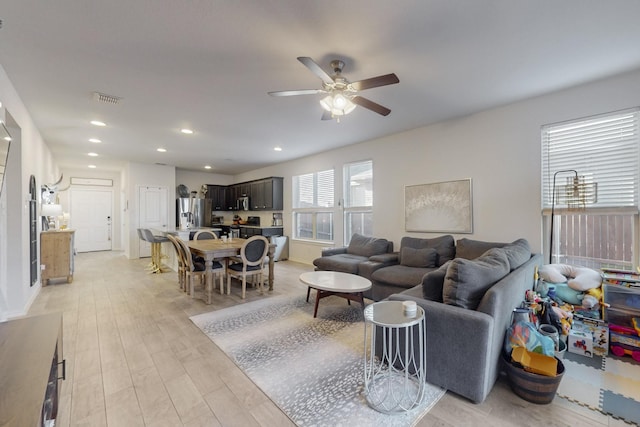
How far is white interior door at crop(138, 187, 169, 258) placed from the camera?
755 cm

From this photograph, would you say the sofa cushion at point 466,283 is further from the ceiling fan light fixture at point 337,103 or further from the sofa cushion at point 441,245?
the sofa cushion at point 441,245

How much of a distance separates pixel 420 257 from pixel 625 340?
2015 millimetres

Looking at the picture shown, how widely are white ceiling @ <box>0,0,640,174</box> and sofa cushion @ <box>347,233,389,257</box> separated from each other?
6.67 feet

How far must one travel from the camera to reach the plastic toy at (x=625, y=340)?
7.68ft

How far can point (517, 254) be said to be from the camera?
269cm

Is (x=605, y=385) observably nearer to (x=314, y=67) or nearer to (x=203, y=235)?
(x=314, y=67)

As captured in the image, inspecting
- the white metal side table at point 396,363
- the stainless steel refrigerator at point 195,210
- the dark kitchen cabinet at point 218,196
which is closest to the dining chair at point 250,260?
the white metal side table at point 396,363

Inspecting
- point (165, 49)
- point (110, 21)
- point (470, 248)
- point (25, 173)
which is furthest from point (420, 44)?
point (25, 173)

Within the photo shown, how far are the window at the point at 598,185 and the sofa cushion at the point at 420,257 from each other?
4.43 feet

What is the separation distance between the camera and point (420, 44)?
223cm

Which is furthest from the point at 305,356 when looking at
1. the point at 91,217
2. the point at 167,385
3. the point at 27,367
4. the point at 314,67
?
the point at 91,217

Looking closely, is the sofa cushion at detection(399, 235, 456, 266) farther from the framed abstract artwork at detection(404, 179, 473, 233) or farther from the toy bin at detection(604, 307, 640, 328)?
the toy bin at detection(604, 307, 640, 328)

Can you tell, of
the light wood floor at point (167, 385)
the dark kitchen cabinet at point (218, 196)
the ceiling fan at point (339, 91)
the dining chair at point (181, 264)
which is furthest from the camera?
the dark kitchen cabinet at point (218, 196)

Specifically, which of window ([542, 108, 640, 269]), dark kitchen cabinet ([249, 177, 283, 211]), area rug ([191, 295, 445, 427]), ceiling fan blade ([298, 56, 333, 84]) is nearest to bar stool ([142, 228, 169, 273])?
dark kitchen cabinet ([249, 177, 283, 211])
